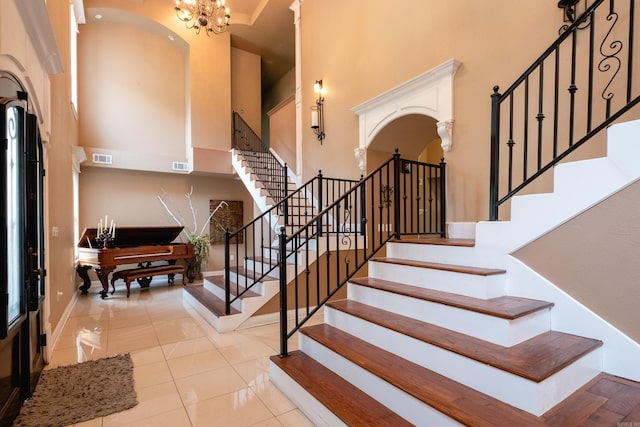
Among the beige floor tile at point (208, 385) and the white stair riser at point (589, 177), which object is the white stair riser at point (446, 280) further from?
the beige floor tile at point (208, 385)

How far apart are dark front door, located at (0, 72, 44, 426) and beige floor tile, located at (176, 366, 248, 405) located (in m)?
1.03

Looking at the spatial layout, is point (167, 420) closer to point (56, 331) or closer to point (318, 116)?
point (56, 331)

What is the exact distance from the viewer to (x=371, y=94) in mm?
4805

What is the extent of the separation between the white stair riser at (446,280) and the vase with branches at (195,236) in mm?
4684

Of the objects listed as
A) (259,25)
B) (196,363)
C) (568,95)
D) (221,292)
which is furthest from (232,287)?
(259,25)

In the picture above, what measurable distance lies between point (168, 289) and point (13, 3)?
518cm

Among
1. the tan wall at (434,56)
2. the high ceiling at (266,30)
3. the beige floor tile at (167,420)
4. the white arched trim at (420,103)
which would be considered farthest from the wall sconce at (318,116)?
the beige floor tile at (167,420)

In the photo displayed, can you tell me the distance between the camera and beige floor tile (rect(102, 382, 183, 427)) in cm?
203

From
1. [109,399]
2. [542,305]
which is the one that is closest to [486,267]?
[542,305]

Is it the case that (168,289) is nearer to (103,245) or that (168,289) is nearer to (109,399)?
(103,245)

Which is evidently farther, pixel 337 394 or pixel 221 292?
pixel 221 292

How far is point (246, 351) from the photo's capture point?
309 centimetres

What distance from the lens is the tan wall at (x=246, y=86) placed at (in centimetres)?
831

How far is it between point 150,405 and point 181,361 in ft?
2.30
